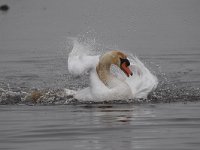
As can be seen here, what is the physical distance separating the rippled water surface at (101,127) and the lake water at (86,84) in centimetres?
1

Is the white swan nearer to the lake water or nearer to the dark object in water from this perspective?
the lake water

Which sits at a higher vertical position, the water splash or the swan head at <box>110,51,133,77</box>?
the swan head at <box>110,51,133,77</box>

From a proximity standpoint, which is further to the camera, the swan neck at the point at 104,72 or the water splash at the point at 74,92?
the swan neck at the point at 104,72

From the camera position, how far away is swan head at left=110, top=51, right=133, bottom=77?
53.4ft

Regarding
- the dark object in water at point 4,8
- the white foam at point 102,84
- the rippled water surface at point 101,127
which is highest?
the dark object in water at point 4,8

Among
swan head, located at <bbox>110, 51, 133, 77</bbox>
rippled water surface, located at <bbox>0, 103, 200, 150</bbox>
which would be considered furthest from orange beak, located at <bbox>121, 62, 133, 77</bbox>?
rippled water surface, located at <bbox>0, 103, 200, 150</bbox>

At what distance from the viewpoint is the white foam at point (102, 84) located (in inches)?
619

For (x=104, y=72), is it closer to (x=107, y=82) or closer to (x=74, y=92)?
(x=107, y=82)

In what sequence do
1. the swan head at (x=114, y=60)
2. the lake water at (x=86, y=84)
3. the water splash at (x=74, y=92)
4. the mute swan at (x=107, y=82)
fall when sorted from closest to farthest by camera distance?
the lake water at (x=86, y=84), the mute swan at (x=107, y=82), the water splash at (x=74, y=92), the swan head at (x=114, y=60)

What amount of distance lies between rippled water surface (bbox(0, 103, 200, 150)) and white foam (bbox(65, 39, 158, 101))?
47 centimetres

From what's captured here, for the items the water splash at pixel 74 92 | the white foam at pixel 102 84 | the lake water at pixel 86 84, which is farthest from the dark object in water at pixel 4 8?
the white foam at pixel 102 84

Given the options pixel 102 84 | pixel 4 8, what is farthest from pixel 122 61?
pixel 4 8

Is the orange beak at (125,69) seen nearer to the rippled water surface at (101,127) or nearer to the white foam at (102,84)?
the white foam at (102,84)

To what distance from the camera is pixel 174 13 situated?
39.8 m
